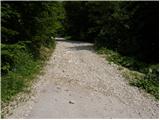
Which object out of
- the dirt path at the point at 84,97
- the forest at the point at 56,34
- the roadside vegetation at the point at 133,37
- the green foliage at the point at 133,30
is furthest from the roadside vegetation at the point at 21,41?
the green foliage at the point at 133,30

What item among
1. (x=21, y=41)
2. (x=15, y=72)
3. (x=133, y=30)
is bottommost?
(x=133, y=30)

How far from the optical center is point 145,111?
11406 mm

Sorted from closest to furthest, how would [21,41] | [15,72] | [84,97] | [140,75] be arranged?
[84,97] < [15,72] < [21,41] < [140,75]

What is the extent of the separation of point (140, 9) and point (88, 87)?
13.9 metres

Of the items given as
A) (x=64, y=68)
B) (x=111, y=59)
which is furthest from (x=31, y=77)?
(x=111, y=59)

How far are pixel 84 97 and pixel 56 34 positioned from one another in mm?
18274

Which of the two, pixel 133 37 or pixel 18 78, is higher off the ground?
pixel 18 78

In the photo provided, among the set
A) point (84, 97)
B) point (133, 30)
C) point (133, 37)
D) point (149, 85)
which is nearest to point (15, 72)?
point (84, 97)

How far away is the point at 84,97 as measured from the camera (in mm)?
12359

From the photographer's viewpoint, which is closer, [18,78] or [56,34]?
[18,78]

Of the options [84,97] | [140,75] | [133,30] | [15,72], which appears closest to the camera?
[84,97]

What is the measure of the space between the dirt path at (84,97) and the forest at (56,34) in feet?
2.58

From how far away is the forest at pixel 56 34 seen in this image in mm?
13996

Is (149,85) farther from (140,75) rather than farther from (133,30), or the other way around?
(133,30)
